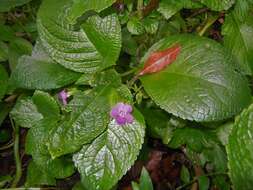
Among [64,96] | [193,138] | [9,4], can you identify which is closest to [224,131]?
[193,138]

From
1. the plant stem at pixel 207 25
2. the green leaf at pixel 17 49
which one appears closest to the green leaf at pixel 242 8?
the plant stem at pixel 207 25

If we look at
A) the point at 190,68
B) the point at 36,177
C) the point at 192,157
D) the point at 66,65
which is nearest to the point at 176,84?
the point at 190,68

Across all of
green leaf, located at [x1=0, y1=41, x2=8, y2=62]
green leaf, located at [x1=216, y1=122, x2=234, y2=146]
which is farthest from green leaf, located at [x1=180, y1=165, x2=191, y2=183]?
green leaf, located at [x1=0, y1=41, x2=8, y2=62]

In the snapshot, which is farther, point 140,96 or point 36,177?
point 36,177

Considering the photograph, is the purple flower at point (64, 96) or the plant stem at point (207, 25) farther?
the plant stem at point (207, 25)

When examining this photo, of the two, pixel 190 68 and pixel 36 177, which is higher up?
pixel 190 68

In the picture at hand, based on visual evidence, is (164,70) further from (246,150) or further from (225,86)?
(246,150)

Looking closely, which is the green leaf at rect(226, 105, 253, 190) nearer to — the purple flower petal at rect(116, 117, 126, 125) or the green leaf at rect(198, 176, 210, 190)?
the purple flower petal at rect(116, 117, 126, 125)

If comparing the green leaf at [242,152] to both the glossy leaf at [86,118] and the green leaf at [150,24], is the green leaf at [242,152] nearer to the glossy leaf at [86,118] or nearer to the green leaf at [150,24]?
the glossy leaf at [86,118]
